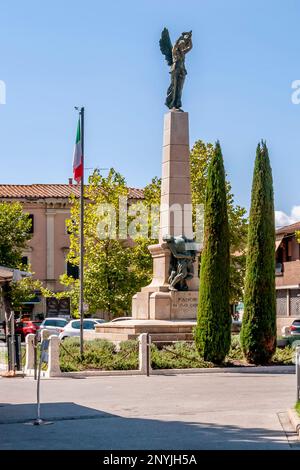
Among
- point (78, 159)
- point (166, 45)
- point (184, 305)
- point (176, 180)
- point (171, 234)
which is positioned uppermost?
point (166, 45)

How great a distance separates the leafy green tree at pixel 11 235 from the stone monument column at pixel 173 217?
1031 inches

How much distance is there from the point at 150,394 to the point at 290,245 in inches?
1735

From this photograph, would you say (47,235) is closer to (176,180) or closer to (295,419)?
(176,180)

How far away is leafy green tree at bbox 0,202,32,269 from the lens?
181ft

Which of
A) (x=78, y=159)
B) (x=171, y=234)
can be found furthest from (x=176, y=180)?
(x=78, y=159)

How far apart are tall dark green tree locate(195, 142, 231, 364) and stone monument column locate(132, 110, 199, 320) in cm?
311

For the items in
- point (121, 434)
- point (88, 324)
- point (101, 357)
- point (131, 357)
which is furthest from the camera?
point (88, 324)

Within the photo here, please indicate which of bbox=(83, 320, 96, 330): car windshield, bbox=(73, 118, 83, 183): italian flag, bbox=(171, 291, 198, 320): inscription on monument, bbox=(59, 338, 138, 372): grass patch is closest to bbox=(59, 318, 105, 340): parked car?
bbox=(83, 320, 96, 330): car windshield

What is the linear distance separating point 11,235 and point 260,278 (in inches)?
1261

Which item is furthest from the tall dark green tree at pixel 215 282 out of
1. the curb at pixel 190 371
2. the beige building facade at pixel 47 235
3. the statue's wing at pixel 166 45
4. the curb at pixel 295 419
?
the beige building facade at pixel 47 235

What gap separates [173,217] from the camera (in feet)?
97.2

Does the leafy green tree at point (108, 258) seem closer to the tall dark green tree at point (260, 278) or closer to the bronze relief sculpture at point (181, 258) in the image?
the bronze relief sculpture at point (181, 258)

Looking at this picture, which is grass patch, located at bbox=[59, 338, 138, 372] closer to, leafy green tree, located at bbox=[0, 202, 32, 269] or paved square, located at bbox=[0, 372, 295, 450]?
paved square, located at bbox=[0, 372, 295, 450]
